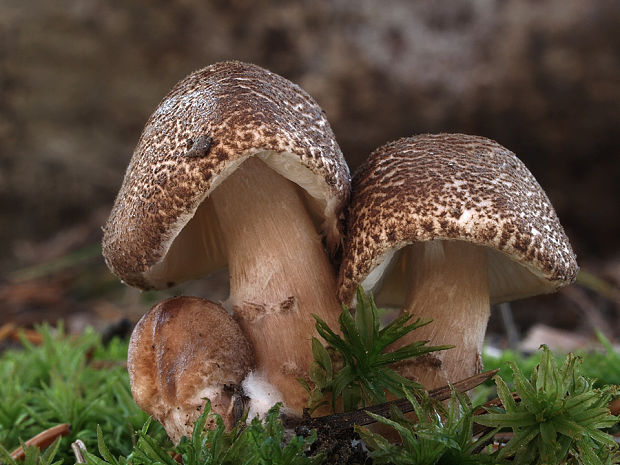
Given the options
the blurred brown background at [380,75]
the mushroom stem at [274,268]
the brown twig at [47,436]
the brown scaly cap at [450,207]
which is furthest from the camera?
the blurred brown background at [380,75]

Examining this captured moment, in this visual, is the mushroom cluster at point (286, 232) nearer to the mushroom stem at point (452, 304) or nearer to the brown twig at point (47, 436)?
the mushroom stem at point (452, 304)

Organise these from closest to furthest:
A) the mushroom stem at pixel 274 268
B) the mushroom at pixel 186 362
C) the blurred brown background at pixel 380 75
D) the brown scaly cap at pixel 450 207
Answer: the brown scaly cap at pixel 450 207, the mushroom at pixel 186 362, the mushroom stem at pixel 274 268, the blurred brown background at pixel 380 75

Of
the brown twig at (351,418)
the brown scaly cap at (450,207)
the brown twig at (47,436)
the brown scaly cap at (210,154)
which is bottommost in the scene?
the brown twig at (47,436)

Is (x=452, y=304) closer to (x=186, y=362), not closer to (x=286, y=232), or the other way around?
(x=286, y=232)

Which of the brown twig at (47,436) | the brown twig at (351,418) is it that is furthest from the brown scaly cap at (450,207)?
the brown twig at (47,436)

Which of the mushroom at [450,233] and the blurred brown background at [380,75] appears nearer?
the mushroom at [450,233]

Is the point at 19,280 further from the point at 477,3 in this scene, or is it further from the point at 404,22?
the point at 477,3

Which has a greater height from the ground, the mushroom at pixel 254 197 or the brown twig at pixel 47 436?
the mushroom at pixel 254 197

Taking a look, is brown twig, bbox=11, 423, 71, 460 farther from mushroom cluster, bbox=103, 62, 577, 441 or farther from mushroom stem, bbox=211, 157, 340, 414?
mushroom stem, bbox=211, 157, 340, 414
